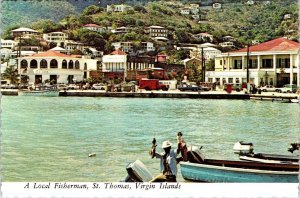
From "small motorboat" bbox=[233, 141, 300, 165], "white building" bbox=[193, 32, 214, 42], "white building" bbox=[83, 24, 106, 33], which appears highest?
"white building" bbox=[83, 24, 106, 33]

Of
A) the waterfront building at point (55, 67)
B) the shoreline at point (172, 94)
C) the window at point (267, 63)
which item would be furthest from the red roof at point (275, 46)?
the waterfront building at point (55, 67)

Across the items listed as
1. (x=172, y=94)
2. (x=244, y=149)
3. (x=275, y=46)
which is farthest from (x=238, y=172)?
(x=172, y=94)

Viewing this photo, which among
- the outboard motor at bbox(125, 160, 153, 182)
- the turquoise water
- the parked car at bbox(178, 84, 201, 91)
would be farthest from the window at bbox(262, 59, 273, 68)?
the outboard motor at bbox(125, 160, 153, 182)

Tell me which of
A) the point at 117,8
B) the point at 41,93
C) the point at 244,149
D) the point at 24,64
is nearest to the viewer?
the point at 244,149

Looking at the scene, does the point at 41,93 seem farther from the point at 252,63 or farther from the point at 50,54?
the point at 252,63

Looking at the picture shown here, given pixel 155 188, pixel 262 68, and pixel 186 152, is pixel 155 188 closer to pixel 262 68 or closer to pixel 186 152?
pixel 186 152

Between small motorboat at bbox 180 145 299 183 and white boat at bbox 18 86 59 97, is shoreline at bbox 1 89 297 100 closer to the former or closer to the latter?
white boat at bbox 18 86 59 97

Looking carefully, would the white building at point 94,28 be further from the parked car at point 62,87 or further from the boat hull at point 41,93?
the parked car at point 62,87
